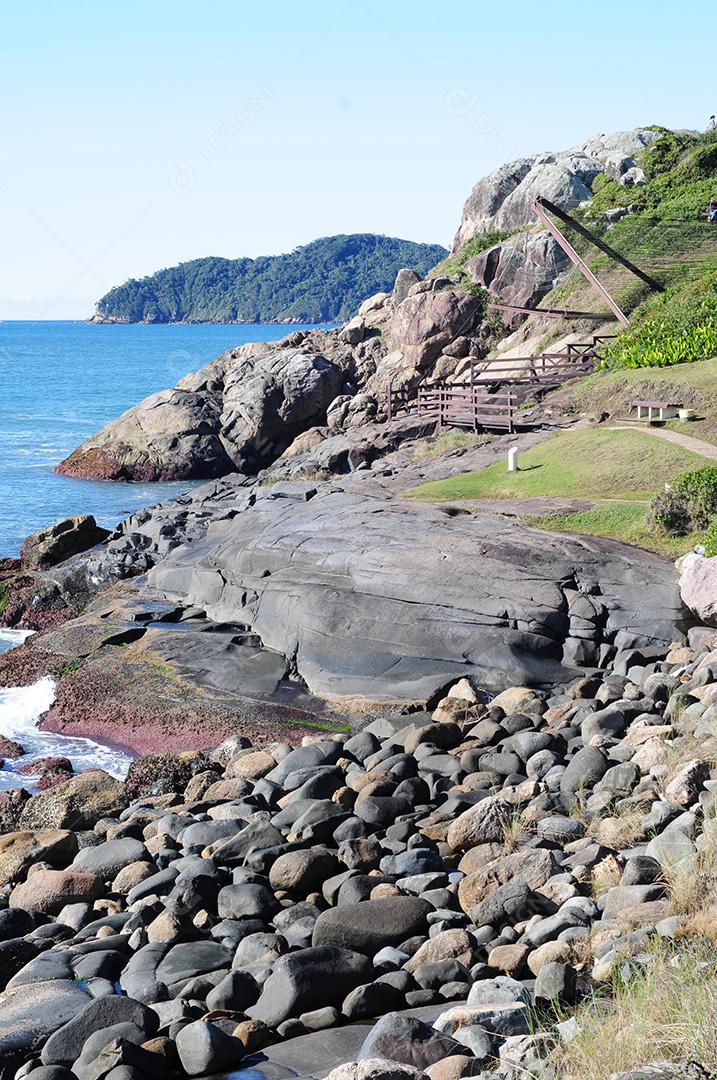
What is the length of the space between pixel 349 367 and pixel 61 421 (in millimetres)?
41666

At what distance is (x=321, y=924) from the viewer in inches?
421

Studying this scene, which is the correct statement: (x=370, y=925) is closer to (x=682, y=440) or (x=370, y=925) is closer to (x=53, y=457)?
(x=682, y=440)

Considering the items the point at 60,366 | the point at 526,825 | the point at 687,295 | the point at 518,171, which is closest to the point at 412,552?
the point at 526,825

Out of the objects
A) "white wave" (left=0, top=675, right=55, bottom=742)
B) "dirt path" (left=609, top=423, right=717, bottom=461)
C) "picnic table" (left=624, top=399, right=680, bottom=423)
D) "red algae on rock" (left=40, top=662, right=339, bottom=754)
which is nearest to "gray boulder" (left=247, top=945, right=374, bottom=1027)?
"red algae on rock" (left=40, top=662, right=339, bottom=754)

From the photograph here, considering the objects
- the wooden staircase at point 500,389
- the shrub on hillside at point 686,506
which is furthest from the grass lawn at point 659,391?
the shrub on hillside at point 686,506

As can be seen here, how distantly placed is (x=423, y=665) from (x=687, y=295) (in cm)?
2675

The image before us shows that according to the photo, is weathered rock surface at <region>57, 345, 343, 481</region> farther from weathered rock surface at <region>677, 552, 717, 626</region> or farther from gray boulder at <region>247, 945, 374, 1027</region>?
gray boulder at <region>247, 945, 374, 1027</region>

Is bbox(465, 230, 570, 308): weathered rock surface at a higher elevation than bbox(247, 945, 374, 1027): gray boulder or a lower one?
higher

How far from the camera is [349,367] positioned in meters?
60.2

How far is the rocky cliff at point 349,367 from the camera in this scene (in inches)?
2133

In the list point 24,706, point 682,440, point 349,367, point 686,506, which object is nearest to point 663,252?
point 349,367

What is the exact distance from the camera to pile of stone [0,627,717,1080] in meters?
8.73

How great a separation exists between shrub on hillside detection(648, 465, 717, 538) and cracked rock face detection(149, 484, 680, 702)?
53.1 inches

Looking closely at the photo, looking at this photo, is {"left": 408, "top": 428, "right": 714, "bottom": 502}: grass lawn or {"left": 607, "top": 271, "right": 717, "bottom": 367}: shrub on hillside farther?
{"left": 607, "top": 271, "right": 717, "bottom": 367}: shrub on hillside
